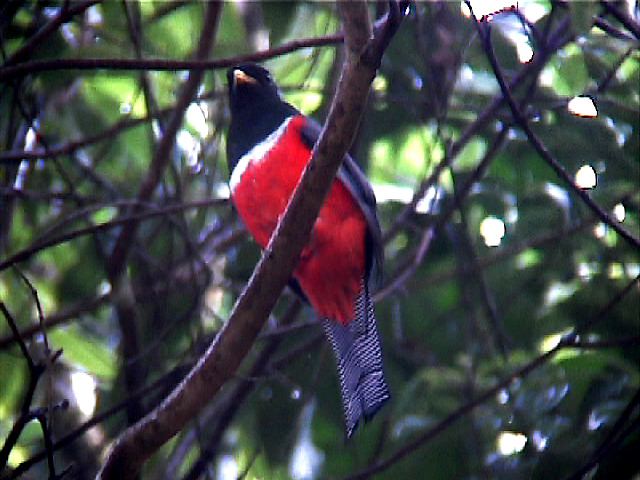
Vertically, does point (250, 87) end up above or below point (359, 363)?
above

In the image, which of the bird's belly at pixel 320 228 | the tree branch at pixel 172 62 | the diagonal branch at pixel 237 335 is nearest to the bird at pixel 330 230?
the bird's belly at pixel 320 228

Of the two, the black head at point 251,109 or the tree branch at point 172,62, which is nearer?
the tree branch at point 172,62

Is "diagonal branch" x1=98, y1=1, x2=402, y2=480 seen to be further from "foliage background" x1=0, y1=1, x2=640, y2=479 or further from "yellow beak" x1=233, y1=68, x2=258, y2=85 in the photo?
"yellow beak" x1=233, y1=68, x2=258, y2=85

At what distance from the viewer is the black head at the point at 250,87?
3713 millimetres

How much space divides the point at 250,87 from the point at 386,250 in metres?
0.74

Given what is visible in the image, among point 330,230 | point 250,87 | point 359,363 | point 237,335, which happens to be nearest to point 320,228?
point 330,230

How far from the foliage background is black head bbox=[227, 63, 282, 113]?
0.11 meters

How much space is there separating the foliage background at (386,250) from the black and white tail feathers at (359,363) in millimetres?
84

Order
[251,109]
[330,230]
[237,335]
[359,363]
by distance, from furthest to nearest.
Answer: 1. [251,109]
2. [330,230]
3. [359,363]
4. [237,335]

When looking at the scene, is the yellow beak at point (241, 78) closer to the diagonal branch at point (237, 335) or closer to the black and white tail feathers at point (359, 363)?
the black and white tail feathers at point (359, 363)

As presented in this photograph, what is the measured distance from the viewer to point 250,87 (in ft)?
12.3

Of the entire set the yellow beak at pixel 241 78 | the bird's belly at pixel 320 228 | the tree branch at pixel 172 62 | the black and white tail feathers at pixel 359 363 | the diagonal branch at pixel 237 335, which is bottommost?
the black and white tail feathers at pixel 359 363

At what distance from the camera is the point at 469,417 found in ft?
9.74

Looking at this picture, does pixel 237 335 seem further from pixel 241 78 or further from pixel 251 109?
pixel 241 78
